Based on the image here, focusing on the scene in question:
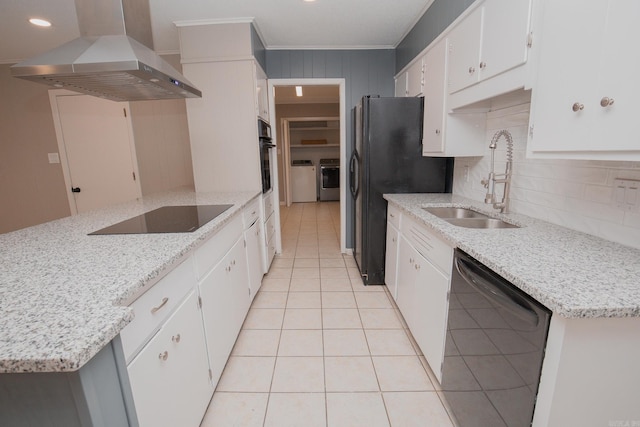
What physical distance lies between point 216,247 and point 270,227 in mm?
1747

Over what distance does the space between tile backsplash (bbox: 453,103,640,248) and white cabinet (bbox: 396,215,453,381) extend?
24.5 inches

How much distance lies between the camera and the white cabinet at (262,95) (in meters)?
2.77

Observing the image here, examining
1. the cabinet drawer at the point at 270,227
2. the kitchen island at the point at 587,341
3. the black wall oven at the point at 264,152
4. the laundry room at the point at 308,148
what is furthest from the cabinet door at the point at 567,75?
the laundry room at the point at 308,148

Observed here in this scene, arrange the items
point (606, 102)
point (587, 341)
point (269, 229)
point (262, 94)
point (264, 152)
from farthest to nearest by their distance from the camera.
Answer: point (269, 229) → point (262, 94) → point (264, 152) → point (606, 102) → point (587, 341)

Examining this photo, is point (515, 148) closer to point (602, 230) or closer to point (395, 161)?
point (602, 230)

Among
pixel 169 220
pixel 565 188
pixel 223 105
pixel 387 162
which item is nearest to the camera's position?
pixel 565 188

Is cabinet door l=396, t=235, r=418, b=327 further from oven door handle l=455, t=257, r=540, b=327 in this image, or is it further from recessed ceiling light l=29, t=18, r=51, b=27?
recessed ceiling light l=29, t=18, r=51, b=27

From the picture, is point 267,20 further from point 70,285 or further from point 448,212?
point 70,285

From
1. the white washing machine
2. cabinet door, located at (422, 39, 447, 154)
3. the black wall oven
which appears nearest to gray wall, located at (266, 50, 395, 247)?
the black wall oven

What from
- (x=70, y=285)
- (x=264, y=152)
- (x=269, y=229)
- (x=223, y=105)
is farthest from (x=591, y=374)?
(x=223, y=105)

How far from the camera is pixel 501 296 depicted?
96cm

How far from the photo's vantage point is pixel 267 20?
2.62 m

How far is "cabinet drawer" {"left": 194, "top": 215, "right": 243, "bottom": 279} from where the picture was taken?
1.41 metres

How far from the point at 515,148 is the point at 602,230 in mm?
712
